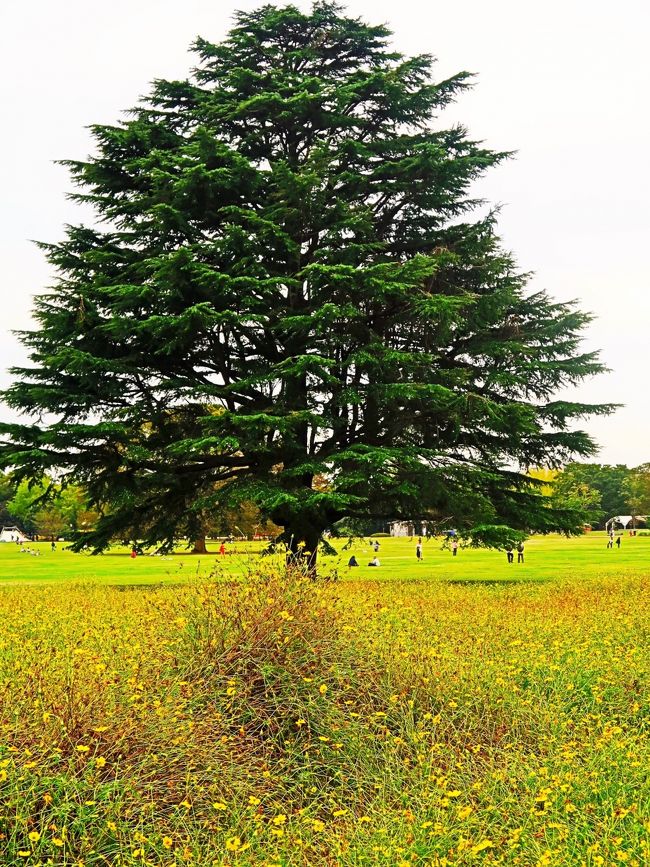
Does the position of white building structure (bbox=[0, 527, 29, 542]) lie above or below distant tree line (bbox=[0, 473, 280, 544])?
below

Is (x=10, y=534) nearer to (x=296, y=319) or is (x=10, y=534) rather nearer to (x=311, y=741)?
(x=296, y=319)

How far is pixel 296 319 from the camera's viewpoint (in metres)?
15.6

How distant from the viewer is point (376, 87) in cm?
1833

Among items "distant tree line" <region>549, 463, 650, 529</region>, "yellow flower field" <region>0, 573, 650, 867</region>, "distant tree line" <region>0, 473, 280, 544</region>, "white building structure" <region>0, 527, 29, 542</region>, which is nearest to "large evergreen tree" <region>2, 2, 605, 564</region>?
"distant tree line" <region>0, 473, 280, 544</region>

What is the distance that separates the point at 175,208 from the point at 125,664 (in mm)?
12338

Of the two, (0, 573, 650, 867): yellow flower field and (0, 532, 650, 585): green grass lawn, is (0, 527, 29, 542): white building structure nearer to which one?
(0, 532, 650, 585): green grass lawn

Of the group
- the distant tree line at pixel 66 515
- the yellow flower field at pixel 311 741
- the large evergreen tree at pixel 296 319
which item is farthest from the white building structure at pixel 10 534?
the yellow flower field at pixel 311 741

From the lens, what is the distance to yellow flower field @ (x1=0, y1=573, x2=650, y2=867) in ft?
16.1

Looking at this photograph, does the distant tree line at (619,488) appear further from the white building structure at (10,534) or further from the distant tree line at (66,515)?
the white building structure at (10,534)

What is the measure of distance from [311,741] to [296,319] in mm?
10181

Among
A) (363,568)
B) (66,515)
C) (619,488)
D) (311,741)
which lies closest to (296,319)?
(311,741)

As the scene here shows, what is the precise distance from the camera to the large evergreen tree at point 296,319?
53.2 ft

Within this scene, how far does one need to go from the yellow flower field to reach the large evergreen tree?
6977mm

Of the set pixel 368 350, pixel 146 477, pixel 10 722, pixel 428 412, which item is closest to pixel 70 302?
pixel 146 477
